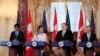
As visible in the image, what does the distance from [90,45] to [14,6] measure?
472 centimetres

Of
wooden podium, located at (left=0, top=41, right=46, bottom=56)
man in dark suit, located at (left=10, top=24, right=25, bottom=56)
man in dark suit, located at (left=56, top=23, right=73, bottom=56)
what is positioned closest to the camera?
wooden podium, located at (left=0, top=41, right=46, bottom=56)

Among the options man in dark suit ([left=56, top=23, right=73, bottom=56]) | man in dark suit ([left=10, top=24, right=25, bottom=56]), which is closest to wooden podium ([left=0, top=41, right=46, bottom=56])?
man in dark suit ([left=10, top=24, right=25, bottom=56])

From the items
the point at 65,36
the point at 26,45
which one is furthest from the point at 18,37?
the point at 65,36

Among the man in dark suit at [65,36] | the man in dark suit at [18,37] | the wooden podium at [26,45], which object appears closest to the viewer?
the wooden podium at [26,45]

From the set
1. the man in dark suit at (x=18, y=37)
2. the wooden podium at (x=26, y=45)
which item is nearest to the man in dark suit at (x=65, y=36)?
the wooden podium at (x=26, y=45)

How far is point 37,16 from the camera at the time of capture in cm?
1148

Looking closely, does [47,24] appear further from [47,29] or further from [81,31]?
[81,31]

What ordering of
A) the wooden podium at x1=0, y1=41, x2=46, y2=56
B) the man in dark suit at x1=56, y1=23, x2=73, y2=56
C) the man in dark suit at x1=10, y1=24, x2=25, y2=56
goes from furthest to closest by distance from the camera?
1. the man in dark suit at x1=10, y1=24, x2=25, y2=56
2. the man in dark suit at x1=56, y1=23, x2=73, y2=56
3. the wooden podium at x1=0, y1=41, x2=46, y2=56

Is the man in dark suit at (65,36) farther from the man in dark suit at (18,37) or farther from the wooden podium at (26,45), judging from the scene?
the man in dark suit at (18,37)

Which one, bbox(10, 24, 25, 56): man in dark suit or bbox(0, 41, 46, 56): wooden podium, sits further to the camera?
bbox(10, 24, 25, 56): man in dark suit

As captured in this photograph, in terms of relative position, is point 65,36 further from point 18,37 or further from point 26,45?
point 18,37

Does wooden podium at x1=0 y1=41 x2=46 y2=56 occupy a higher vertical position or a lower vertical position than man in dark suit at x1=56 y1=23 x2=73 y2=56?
lower

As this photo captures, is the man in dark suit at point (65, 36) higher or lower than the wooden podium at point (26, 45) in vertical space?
higher

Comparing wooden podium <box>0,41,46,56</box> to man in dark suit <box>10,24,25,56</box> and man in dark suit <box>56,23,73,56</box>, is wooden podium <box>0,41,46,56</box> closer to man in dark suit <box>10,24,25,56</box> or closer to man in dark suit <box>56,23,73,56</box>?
man in dark suit <box>10,24,25,56</box>
